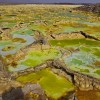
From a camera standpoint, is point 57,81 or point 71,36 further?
point 71,36

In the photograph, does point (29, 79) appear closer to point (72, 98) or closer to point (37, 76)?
point (37, 76)

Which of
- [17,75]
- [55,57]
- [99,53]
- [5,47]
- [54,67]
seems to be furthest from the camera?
[5,47]

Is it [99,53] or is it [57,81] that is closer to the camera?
[57,81]

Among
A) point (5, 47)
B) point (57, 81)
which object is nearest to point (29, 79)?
point (57, 81)

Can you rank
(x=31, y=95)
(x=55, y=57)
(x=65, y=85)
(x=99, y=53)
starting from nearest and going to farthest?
(x=31, y=95)
(x=65, y=85)
(x=55, y=57)
(x=99, y=53)

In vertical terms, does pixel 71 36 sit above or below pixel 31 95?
below

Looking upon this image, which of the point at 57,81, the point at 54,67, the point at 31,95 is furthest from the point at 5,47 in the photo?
the point at 31,95

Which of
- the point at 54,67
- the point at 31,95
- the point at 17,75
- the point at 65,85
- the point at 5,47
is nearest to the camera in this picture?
the point at 31,95

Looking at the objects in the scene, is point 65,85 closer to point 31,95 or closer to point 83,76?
point 83,76

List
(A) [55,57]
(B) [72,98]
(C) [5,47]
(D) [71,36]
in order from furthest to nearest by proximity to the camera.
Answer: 1. (D) [71,36]
2. (C) [5,47]
3. (A) [55,57]
4. (B) [72,98]
